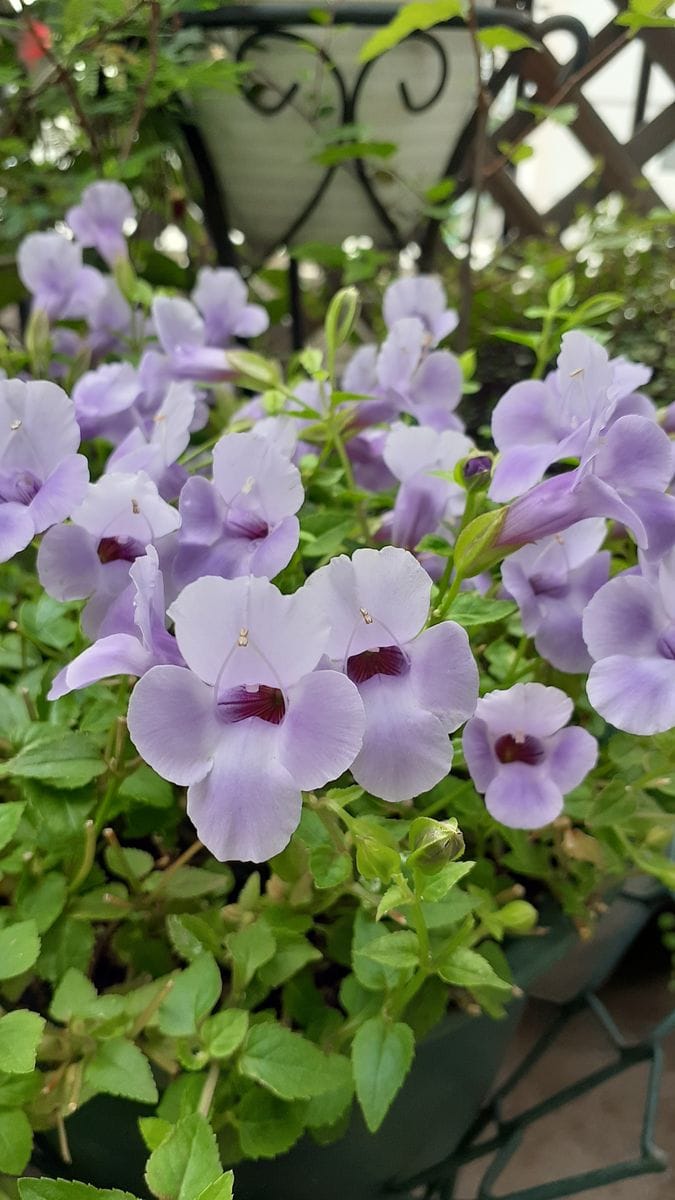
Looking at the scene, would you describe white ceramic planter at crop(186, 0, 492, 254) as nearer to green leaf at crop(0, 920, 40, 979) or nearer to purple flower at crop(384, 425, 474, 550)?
purple flower at crop(384, 425, 474, 550)

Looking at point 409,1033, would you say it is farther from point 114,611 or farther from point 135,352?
point 135,352

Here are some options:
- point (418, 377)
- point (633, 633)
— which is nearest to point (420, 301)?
point (418, 377)

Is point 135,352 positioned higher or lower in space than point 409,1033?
higher

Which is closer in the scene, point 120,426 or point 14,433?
point 14,433

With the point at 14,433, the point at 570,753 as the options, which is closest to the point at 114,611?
the point at 14,433

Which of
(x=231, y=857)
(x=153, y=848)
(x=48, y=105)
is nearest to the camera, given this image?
(x=231, y=857)

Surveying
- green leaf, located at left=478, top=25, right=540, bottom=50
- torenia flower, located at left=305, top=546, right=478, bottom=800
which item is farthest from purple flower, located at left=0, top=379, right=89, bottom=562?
green leaf, located at left=478, top=25, right=540, bottom=50
